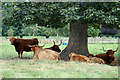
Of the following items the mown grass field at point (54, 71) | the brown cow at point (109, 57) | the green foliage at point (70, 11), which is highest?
the green foliage at point (70, 11)

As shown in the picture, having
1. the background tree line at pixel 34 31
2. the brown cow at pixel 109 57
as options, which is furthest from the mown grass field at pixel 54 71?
the background tree line at pixel 34 31

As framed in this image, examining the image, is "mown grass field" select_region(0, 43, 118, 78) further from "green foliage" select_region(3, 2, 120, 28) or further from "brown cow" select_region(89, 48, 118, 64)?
"brown cow" select_region(89, 48, 118, 64)

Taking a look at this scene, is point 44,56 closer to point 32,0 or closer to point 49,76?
point 32,0

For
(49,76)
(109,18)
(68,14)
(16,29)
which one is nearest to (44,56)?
(68,14)

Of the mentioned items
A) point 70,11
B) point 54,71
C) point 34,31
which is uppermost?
point 70,11

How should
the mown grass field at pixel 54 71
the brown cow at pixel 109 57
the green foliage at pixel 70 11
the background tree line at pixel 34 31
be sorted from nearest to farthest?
the mown grass field at pixel 54 71, the green foliage at pixel 70 11, the brown cow at pixel 109 57, the background tree line at pixel 34 31

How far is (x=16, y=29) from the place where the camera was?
3262 centimetres

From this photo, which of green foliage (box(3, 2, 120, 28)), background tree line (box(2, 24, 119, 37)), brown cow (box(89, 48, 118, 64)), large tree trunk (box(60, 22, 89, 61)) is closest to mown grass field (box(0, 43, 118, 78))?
green foliage (box(3, 2, 120, 28))

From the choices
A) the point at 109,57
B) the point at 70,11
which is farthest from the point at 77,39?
the point at 70,11

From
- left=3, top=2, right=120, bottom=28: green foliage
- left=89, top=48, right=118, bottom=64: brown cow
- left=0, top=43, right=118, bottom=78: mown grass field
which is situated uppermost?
left=3, top=2, right=120, bottom=28: green foliage

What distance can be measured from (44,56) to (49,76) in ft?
15.3

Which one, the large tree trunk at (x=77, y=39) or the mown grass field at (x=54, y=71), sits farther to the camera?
the large tree trunk at (x=77, y=39)

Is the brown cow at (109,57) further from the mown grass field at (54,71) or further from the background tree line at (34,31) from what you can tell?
the background tree line at (34,31)

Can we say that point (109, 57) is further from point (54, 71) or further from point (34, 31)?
point (34, 31)
